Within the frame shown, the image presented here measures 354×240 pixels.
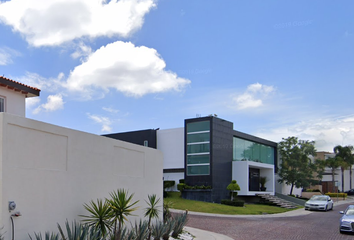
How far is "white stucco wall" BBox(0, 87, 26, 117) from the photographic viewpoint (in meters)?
15.1

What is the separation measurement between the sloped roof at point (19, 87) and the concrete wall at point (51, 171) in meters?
5.26

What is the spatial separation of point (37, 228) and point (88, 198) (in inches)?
89.5

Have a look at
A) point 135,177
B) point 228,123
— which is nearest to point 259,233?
point 135,177

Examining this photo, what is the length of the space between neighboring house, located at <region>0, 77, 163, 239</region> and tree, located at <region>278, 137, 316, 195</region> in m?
32.8

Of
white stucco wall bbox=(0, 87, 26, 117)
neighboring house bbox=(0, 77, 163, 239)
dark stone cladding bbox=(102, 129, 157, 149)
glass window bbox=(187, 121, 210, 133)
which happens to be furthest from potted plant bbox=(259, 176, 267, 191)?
white stucco wall bbox=(0, 87, 26, 117)

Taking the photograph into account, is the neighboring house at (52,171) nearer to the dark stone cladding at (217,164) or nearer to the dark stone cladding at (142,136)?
the dark stone cladding at (217,164)

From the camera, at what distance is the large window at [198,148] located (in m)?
33.1

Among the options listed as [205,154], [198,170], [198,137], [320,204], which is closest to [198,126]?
[198,137]

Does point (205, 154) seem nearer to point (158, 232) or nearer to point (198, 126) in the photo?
point (198, 126)

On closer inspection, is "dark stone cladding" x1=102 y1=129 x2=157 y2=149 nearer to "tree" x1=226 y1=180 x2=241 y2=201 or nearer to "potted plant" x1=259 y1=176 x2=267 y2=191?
"tree" x1=226 y1=180 x2=241 y2=201

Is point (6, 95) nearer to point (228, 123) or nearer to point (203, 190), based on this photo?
point (203, 190)

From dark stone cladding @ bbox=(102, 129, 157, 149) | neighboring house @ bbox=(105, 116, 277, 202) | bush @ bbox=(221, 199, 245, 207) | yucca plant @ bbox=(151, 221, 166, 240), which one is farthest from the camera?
dark stone cladding @ bbox=(102, 129, 157, 149)

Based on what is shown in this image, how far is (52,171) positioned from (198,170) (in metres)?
24.1

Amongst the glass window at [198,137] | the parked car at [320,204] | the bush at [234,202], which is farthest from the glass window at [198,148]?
the parked car at [320,204]
